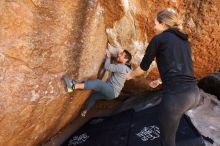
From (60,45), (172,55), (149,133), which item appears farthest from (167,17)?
(149,133)

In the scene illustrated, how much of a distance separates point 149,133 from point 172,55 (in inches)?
59.4

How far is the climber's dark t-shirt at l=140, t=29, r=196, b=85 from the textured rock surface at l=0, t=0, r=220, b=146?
44.1 inches

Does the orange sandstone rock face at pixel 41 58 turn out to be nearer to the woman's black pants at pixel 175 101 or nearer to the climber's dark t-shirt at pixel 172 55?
the climber's dark t-shirt at pixel 172 55

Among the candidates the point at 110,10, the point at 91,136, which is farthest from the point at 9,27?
the point at 91,136

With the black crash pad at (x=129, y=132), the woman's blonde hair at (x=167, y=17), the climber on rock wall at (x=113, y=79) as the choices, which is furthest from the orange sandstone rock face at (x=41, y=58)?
the woman's blonde hair at (x=167, y=17)

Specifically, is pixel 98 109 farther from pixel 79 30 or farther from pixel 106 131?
pixel 79 30

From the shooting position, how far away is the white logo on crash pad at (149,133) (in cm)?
→ 493

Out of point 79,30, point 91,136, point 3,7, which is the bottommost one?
point 91,136

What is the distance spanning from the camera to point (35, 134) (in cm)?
491

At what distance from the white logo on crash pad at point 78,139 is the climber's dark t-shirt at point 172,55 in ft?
6.21

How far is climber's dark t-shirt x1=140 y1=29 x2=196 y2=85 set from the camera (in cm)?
376

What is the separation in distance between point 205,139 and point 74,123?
1766 millimetres

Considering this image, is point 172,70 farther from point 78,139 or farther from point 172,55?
point 78,139

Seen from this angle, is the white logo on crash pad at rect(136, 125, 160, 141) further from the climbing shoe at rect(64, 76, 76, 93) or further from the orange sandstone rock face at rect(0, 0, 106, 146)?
the climbing shoe at rect(64, 76, 76, 93)
